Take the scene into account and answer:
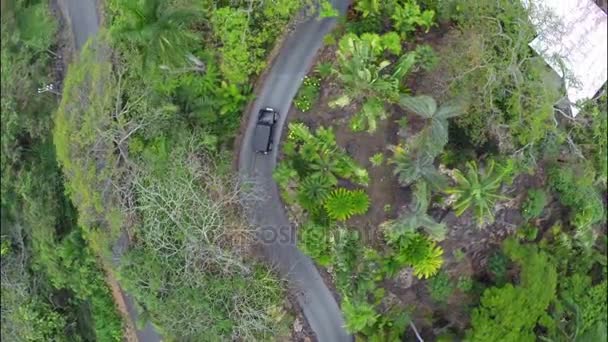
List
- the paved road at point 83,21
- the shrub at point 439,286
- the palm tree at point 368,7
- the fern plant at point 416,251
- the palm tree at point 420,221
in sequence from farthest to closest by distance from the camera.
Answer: the paved road at point 83,21, the shrub at point 439,286, the palm tree at point 368,7, the fern plant at point 416,251, the palm tree at point 420,221

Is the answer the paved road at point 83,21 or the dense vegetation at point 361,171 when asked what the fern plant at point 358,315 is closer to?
the dense vegetation at point 361,171

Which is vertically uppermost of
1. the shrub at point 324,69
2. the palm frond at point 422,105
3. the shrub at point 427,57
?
the shrub at point 427,57

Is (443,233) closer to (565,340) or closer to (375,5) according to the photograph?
(565,340)

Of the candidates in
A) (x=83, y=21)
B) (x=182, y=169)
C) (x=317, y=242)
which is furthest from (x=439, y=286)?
(x=83, y=21)

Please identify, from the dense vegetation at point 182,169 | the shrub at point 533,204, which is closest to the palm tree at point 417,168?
the shrub at point 533,204

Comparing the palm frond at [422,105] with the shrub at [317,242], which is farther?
the shrub at [317,242]

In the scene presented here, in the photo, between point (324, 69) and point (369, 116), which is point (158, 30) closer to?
point (324, 69)

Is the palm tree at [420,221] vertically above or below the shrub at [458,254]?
above
